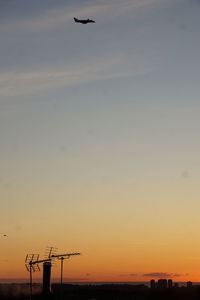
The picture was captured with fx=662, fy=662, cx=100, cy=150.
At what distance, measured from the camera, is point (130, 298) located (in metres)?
145

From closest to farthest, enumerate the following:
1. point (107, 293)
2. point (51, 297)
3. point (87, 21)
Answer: point (87, 21)
point (51, 297)
point (107, 293)

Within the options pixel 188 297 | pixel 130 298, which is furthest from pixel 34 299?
pixel 188 297

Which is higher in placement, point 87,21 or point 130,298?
point 87,21

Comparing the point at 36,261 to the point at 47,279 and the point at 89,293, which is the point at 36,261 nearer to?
the point at 47,279

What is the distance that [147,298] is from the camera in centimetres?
14975

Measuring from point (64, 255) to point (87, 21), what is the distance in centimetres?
4084

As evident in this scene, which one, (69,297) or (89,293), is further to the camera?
(89,293)

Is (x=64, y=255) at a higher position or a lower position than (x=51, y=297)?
higher

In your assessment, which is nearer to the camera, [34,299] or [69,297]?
[34,299]

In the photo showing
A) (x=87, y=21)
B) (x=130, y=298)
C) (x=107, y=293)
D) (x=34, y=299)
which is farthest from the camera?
(x=107, y=293)

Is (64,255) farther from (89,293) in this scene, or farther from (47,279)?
(89,293)

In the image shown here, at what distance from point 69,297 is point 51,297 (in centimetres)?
4669

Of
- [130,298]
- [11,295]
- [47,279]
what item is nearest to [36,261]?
[47,279]

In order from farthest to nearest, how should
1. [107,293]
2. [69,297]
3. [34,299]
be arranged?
1. [107,293]
2. [69,297]
3. [34,299]
